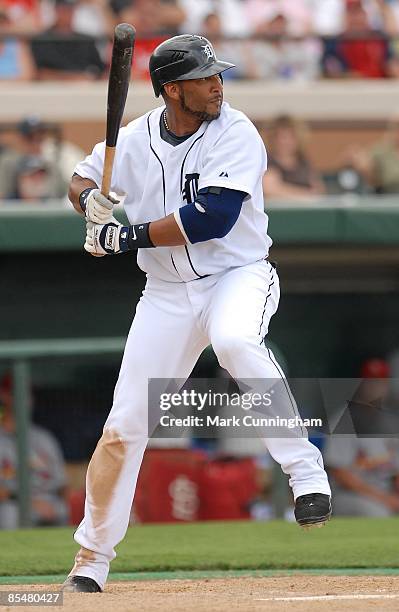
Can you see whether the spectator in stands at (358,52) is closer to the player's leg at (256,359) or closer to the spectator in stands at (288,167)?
the spectator in stands at (288,167)

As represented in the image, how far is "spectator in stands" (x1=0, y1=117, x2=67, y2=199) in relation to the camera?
8359 mm

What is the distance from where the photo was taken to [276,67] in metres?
10.6

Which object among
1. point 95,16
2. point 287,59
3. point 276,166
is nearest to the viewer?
Result: point 276,166

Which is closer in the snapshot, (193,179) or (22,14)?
(193,179)

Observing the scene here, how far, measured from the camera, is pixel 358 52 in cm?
1059

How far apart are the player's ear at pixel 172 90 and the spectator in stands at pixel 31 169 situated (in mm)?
4259

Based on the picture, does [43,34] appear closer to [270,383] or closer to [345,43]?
[345,43]

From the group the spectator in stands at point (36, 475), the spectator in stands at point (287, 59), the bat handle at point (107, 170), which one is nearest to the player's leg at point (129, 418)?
the bat handle at point (107, 170)

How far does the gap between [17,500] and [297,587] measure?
290 cm

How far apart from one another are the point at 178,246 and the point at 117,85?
1.96ft

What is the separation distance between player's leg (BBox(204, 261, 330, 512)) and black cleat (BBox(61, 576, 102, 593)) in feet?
2.64

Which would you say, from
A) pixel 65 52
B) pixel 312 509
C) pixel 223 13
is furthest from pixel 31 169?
pixel 312 509

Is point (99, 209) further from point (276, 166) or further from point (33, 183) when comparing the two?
point (276, 166)

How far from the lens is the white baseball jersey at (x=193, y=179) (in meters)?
4.09
